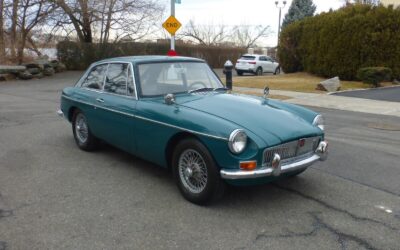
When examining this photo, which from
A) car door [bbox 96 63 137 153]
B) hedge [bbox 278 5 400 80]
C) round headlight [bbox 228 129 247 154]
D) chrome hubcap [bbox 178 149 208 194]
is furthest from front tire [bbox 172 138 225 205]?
hedge [bbox 278 5 400 80]

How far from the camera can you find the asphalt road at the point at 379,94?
13959 millimetres

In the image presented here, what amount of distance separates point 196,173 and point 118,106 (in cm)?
156

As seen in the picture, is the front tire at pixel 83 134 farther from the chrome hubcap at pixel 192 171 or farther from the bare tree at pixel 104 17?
the bare tree at pixel 104 17

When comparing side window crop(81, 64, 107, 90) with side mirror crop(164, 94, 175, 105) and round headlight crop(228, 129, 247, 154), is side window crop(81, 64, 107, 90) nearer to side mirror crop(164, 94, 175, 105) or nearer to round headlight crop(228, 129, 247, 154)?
side mirror crop(164, 94, 175, 105)

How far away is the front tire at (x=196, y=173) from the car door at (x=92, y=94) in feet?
6.14

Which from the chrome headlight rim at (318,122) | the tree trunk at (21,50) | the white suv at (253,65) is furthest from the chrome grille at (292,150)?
the white suv at (253,65)

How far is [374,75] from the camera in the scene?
16594mm

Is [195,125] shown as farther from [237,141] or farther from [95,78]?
[95,78]

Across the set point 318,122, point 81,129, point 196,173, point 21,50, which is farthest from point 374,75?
point 21,50

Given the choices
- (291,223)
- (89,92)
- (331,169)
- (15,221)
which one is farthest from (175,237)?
(89,92)

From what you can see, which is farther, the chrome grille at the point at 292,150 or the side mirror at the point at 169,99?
the side mirror at the point at 169,99

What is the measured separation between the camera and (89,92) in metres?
5.98

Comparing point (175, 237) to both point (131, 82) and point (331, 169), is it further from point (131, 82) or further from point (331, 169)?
point (331, 169)

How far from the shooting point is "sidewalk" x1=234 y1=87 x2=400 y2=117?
11453 millimetres
